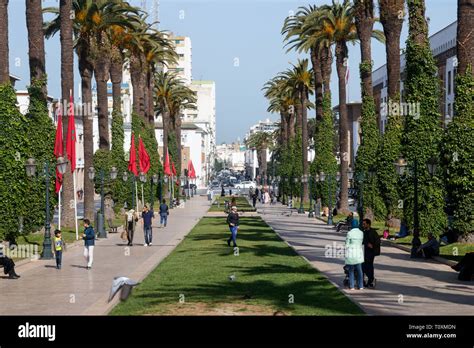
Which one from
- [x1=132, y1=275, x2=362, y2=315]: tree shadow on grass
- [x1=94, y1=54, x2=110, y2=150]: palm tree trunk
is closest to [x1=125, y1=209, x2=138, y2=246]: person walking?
[x1=132, y1=275, x2=362, y2=315]: tree shadow on grass

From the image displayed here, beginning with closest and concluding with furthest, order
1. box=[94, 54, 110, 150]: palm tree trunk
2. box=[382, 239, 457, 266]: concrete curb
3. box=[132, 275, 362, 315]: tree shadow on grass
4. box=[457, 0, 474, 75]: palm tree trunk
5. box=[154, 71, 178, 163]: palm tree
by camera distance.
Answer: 1. box=[132, 275, 362, 315]: tree shadow on grass
2. box=[382, 239, 457, 266]: concrete curb
3. box=[457, 0, 474, 75]: palm tree trunk
4. box=[94, 54, 110, 150]: palm tree trunk
5. box=[154, 71, 178, 163]: palm tree

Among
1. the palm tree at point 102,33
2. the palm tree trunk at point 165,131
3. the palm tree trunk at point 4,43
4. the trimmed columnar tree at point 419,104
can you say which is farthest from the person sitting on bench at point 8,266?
the palm tree trunk at point 165,131

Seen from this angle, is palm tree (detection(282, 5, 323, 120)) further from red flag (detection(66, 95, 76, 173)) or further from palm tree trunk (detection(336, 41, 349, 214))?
red flag (detection(66, 95, 76, 173))

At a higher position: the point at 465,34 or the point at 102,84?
the point at 102,84

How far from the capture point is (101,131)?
6041cm

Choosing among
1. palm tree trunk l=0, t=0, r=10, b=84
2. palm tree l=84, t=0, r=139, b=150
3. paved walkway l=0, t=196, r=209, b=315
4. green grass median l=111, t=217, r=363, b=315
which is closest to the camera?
green grass median l=111, t=217, r=363, b=315

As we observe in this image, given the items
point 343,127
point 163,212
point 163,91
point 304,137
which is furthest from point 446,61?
point 163,212

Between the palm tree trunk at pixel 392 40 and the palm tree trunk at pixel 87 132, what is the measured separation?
665 inches

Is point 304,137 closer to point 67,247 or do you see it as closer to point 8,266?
point 67,247

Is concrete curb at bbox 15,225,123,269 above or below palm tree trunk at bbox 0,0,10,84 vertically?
below

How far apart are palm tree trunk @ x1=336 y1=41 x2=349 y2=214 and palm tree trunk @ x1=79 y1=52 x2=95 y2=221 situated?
18667 mm

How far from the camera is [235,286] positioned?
78.1ft

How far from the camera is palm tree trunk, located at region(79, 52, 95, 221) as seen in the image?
2047 inches

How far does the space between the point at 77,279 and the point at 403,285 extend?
373 inches
